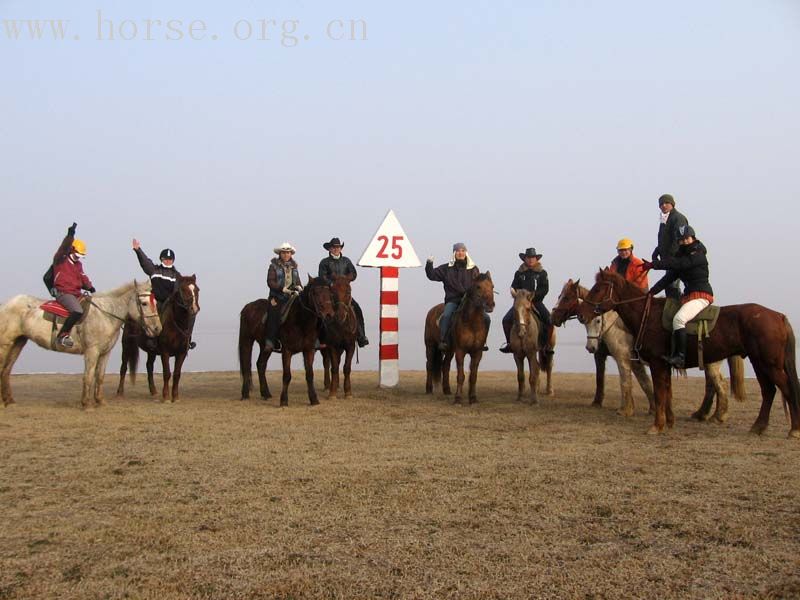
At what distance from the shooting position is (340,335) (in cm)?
1227

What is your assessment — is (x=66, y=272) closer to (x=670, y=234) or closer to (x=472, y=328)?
(x=472, y=328)

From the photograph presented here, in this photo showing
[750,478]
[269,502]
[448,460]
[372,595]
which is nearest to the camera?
[372,595]

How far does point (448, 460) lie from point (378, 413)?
148 inches

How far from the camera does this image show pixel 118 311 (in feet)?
37.7

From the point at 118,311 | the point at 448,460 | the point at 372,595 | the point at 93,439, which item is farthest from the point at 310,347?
the point at 372,595

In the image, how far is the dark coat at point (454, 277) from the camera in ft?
41.2

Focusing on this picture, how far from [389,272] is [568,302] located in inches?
170

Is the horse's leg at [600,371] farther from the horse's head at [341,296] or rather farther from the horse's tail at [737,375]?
the horse's head at [341,296]

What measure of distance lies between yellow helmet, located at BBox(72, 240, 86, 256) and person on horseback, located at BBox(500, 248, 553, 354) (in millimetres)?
7235

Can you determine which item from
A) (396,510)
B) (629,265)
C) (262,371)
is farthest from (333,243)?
(396,510)

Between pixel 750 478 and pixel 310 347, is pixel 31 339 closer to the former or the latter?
pixel 310 347

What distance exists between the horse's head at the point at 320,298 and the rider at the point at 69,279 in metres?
3.60

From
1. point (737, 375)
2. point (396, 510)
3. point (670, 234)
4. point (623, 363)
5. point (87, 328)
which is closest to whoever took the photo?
point (396, 510)

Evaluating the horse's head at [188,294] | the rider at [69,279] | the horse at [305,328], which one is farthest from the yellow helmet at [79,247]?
the horse at [305,328]
